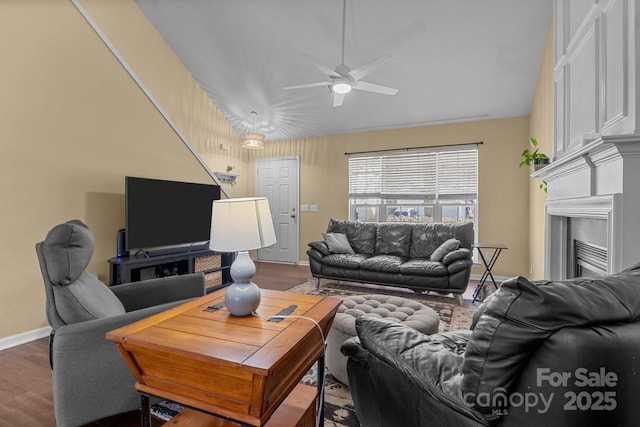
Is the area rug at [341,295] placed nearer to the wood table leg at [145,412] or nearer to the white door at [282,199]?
the wood table leg at [145,412]

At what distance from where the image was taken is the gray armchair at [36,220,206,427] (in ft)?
4.60

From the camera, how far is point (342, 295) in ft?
12.7

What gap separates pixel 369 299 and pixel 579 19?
2.47 m

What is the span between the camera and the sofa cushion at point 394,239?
4410 mm

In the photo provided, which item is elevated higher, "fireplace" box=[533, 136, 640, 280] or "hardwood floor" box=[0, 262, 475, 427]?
"fireplace" box=[533, 136, 640, 280]

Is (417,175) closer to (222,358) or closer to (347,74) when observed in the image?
(347,74)

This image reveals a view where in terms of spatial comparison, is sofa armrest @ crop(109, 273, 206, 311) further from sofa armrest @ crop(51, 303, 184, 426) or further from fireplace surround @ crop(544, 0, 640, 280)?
fireplace surround @ crop(544, 0, 640, 280)

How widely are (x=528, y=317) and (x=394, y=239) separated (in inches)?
151

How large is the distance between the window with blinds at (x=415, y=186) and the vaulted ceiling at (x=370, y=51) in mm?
655

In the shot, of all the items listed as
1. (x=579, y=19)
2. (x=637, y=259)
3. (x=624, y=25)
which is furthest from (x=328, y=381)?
(x=579, y=19)

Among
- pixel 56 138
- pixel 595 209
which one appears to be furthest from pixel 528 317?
pixel 56 138

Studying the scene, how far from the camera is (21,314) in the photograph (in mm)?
2613

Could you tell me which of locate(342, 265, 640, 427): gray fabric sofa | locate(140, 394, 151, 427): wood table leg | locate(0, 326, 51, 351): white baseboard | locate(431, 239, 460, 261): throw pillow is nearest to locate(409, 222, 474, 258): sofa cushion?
locate(431, 239, 460, 261): throw pillow

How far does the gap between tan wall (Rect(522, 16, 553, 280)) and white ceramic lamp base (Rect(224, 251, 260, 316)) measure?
11.1 ft
